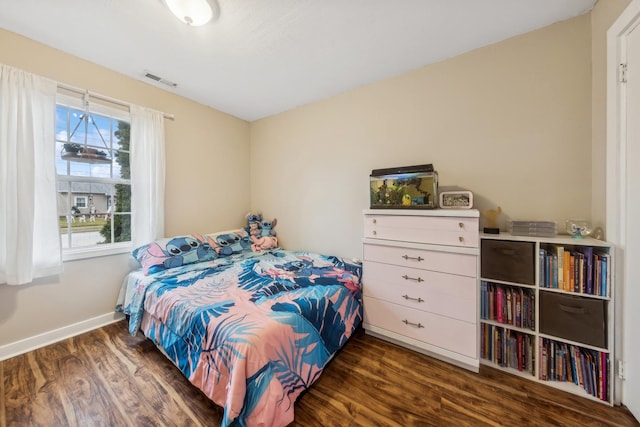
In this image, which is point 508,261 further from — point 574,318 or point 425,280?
point 425,280

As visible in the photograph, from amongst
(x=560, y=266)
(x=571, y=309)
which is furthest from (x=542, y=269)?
(x=571, y=309)

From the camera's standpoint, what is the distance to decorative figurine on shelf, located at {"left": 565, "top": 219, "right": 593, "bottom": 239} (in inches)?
55.8

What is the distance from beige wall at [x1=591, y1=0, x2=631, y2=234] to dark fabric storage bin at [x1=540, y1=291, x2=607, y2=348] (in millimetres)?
489

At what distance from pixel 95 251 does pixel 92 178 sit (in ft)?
2.22

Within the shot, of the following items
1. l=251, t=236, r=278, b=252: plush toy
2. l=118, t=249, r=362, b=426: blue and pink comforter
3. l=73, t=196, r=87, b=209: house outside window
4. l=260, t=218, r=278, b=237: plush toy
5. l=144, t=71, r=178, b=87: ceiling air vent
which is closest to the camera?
l=118, t=249, r=362, b=426: blue and pink comforter

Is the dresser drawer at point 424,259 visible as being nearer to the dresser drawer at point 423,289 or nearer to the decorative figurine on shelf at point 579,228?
the dresser drawer at point 423,289

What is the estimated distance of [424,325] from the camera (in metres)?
1.67

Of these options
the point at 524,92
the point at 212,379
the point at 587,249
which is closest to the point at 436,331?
the point at 587,249

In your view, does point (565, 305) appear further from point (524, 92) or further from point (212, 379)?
point (212, 379)

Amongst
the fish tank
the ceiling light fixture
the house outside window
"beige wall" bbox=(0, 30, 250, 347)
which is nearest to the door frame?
the fish tank

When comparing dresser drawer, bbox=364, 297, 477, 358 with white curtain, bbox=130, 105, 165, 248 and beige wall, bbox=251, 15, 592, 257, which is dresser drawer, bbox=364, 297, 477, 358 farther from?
white curtain, bbox=130, 105, 165, 248

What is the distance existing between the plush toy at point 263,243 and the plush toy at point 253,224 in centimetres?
8

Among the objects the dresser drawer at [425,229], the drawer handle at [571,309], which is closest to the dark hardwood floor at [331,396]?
the drawer handle at [571,309]

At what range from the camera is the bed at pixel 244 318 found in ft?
3.61
